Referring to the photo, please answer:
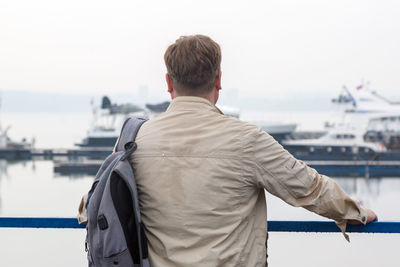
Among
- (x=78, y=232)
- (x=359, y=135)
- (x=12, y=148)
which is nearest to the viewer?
(x=78, y=232)

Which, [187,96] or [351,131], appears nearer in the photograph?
[187,96]

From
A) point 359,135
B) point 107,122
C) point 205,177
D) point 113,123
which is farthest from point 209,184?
point 113,123

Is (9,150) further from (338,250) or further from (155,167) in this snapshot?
(155,167)

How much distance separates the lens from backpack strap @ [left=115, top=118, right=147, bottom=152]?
1161mm

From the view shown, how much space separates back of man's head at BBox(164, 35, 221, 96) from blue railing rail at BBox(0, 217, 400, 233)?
488 mm

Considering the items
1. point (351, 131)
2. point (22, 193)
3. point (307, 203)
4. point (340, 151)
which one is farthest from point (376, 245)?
point (351, 131)

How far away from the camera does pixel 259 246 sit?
1153mm

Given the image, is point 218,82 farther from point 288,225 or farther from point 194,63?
point 288,225

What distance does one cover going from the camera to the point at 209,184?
111 centimetres

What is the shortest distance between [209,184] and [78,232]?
571cm

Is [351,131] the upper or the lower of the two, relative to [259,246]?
lower

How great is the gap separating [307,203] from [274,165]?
125 millimetres

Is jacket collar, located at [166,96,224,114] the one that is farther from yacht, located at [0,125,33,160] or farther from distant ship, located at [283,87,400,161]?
yacht, located at [0,125,33,160]

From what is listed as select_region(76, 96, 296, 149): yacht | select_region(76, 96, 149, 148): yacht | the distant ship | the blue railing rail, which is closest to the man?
the blue railing rail
